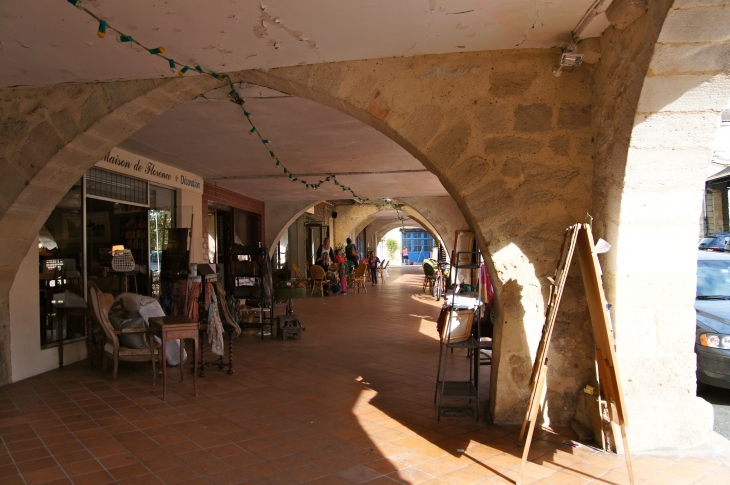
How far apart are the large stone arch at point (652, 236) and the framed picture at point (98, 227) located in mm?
5442

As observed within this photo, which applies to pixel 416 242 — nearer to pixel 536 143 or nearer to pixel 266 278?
pixel 266 278

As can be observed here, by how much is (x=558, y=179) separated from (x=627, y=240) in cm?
60

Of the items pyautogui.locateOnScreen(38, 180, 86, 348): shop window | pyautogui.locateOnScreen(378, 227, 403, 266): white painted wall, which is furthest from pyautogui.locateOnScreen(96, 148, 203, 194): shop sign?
pyautogui.locateOnScreen(378, 227, 403, 266): white painted wall

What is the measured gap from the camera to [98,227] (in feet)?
20.7

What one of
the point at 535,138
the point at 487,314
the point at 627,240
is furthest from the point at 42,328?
A: the point at 627,240

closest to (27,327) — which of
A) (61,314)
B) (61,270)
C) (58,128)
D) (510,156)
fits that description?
(61,314)

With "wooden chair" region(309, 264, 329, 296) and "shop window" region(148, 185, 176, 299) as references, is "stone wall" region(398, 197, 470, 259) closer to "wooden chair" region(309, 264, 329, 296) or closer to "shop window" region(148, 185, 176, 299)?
"wooden chair" region(309, 264, 329, 296)

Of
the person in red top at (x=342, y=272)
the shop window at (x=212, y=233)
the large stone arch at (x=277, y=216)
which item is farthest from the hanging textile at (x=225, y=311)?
the person in red top at (x=342, y=272)

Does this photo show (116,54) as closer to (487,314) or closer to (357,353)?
(487,314)

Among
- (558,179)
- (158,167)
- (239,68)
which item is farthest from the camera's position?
(158,167)

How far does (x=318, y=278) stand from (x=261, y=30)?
10.2 meters

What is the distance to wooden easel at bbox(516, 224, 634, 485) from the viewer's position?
2.72m

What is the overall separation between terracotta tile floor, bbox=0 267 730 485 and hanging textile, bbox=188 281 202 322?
23.7 inches

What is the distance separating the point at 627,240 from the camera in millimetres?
3109
